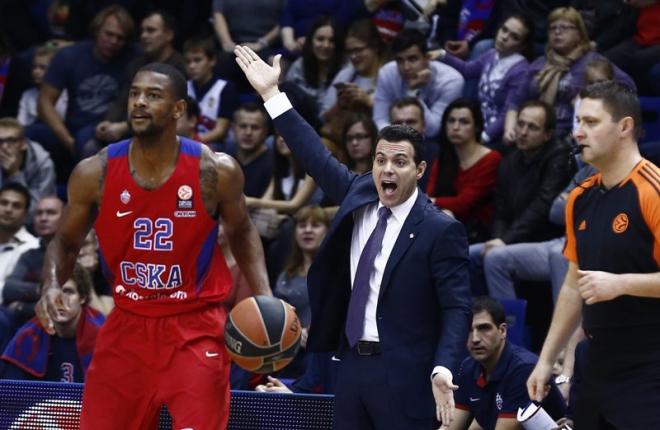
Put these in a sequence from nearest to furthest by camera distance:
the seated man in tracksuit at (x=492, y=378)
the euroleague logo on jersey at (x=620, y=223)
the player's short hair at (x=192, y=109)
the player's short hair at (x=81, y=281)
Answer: the euroleague logo on jersey at (x=620, y=223) < the seated man in tracksuit at (x=492, y=378) < the player's short hair at (x=81, y=281) < the player's short hair at (x=192, y=109)

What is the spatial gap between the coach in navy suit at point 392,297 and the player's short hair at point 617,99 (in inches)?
33.8

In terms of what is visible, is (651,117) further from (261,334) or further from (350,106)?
(261,334)

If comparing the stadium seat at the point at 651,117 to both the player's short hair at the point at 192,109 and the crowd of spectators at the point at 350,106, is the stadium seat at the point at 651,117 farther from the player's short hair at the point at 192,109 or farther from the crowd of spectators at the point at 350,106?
the player's short hair at the point at 192,109

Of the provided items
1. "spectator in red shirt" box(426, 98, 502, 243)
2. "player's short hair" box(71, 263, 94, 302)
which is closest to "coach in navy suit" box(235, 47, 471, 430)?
Result: "player's short hair" box(71, 263, 94, 302)

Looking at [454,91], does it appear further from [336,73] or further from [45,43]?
[45,43]

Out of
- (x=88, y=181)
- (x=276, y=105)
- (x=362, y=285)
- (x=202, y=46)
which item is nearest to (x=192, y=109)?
(x=202, y=46)

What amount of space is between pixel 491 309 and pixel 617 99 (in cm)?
237

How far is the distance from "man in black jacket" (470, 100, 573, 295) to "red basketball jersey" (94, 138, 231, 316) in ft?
11.8

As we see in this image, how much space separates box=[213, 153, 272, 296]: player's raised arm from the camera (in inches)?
260

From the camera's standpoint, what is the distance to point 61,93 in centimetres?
1234

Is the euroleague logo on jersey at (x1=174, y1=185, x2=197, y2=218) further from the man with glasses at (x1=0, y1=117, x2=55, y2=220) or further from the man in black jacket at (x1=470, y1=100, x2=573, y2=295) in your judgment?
the man with glasses at (x1=0, y1=117, x2=55, y2=220)

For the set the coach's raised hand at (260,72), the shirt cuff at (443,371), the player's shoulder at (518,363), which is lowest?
the player's shoulder at (518,363)

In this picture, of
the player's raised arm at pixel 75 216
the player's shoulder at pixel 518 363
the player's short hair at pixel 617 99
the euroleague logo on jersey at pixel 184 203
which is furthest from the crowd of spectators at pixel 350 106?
the player's short hair at pixel 617 99

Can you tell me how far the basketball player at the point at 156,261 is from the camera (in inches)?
255
